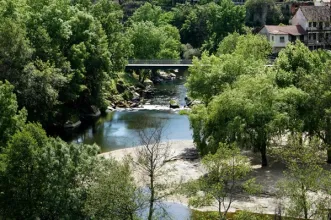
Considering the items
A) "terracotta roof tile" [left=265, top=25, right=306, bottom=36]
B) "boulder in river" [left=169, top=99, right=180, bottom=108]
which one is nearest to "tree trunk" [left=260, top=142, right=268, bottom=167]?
"boulder in river" [left=169, top=99, right=180, bottom=108]

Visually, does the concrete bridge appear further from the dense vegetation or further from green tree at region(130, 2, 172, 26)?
green tree at region(130, 2, 172, 26)

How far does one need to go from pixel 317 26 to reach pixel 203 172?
7150 cm

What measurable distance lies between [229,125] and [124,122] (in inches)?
1076

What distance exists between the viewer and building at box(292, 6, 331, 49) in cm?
11350

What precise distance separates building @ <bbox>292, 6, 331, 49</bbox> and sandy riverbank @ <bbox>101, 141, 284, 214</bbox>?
60.7 metres

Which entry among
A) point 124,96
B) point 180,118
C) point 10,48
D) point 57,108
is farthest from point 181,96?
point 10,48

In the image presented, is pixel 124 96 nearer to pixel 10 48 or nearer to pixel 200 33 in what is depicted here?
pixel 10 48

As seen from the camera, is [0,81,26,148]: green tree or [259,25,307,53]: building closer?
[0,81,26,148]: green tree

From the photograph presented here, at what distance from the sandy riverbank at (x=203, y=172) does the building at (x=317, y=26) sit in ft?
199

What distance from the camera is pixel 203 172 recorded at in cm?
5103

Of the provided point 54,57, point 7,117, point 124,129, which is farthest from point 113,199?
point 124,129

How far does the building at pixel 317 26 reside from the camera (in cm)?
11350

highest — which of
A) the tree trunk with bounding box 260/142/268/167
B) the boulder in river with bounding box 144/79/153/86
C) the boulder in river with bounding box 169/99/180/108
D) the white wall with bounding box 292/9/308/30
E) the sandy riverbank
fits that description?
the white wall with bounding box 292/9/308/30

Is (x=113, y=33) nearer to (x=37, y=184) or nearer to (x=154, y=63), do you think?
(x=154, y=63)
